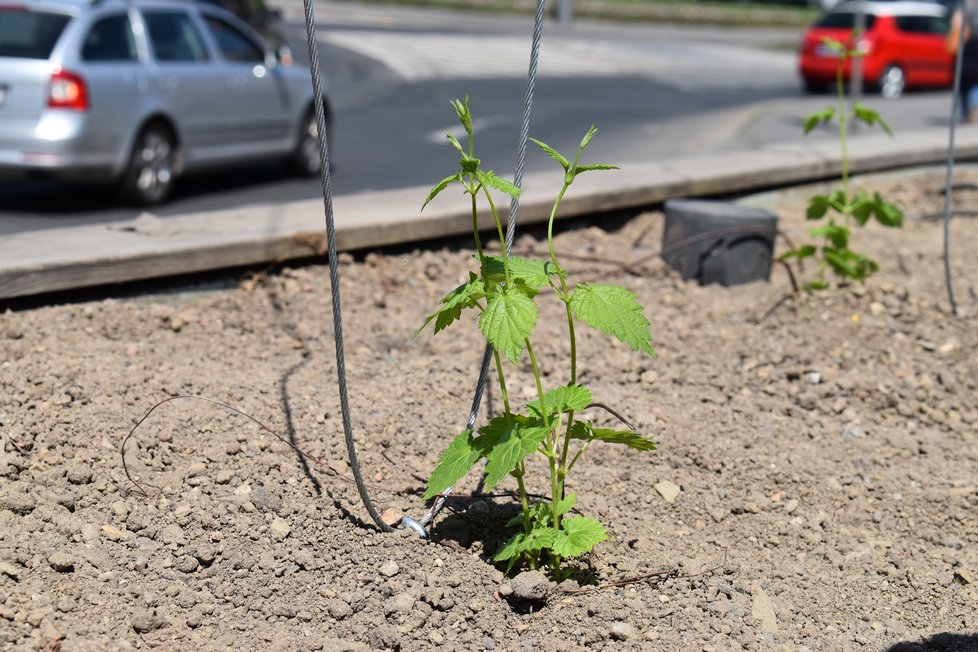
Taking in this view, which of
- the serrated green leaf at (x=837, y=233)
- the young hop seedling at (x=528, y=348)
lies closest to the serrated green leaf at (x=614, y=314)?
the young hop seedling at (x=528, y=348)

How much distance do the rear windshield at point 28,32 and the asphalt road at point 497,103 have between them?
1171 mm

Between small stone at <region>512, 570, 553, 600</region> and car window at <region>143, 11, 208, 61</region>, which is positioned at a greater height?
car window at <region>143, 11, 208, 61</region>

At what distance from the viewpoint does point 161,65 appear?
9.52 meters

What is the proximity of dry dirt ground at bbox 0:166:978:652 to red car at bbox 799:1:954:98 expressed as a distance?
1662 centimetres

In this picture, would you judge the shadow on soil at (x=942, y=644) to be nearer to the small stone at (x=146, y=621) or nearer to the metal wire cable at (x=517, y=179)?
the metal wire cable at (x=517, y=179)

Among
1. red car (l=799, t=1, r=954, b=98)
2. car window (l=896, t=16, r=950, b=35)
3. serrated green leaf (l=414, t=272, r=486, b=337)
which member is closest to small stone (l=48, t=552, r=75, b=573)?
serrated green leaf (l=414, t=272, r=486, b=337)

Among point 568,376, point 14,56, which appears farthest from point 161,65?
point 568,376

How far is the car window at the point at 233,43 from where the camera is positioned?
10.4 meters

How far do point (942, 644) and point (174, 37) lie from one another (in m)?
8.13

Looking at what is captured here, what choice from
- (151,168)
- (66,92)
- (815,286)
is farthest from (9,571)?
(151,168)

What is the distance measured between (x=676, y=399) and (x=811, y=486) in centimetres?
72

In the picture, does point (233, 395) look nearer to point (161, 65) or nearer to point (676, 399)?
point (676, 399)

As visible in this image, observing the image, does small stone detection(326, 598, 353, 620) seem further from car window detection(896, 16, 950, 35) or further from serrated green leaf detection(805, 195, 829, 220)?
car window detection(896, 16, 950, 35)

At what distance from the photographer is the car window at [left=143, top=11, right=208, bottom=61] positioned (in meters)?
9.61
